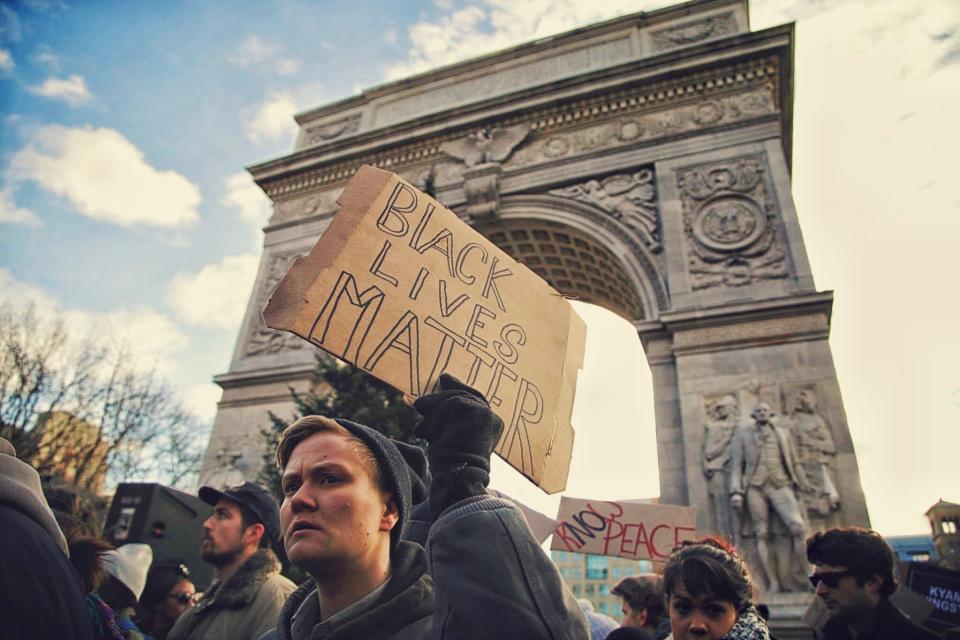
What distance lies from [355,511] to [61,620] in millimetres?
692

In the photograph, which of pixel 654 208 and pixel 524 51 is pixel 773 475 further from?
pixel 524 51

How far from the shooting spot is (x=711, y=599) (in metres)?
2.33

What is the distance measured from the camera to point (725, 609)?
2.32 meters

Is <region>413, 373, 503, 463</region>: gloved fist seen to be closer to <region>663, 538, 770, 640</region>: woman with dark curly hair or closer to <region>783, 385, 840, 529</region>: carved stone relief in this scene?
<region>663, 538, 770, 640</region>: woman with dark curly hair

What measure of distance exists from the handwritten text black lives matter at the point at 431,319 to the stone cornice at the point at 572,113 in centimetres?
1188

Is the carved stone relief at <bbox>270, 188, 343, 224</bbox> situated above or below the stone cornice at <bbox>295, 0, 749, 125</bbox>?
below

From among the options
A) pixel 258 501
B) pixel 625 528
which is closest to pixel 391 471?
pixel 258 501

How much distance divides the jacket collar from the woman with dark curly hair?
2.23 meters

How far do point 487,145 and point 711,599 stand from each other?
12.8m

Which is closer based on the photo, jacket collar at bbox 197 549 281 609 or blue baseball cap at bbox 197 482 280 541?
jacket collar at bbox 197 549 281 609

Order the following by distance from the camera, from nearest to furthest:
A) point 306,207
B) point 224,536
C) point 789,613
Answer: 1. point 224,536
2. point 789,613
3. point 306,207

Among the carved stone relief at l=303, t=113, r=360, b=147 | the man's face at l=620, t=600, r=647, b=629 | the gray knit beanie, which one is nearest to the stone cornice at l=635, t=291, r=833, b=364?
the man's face at l=620, t=600, r=647, b=629

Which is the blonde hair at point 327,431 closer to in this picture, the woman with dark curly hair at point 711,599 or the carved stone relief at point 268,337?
the woman with dark curly hair at point 711,599

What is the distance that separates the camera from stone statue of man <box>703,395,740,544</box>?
25.3 ft
